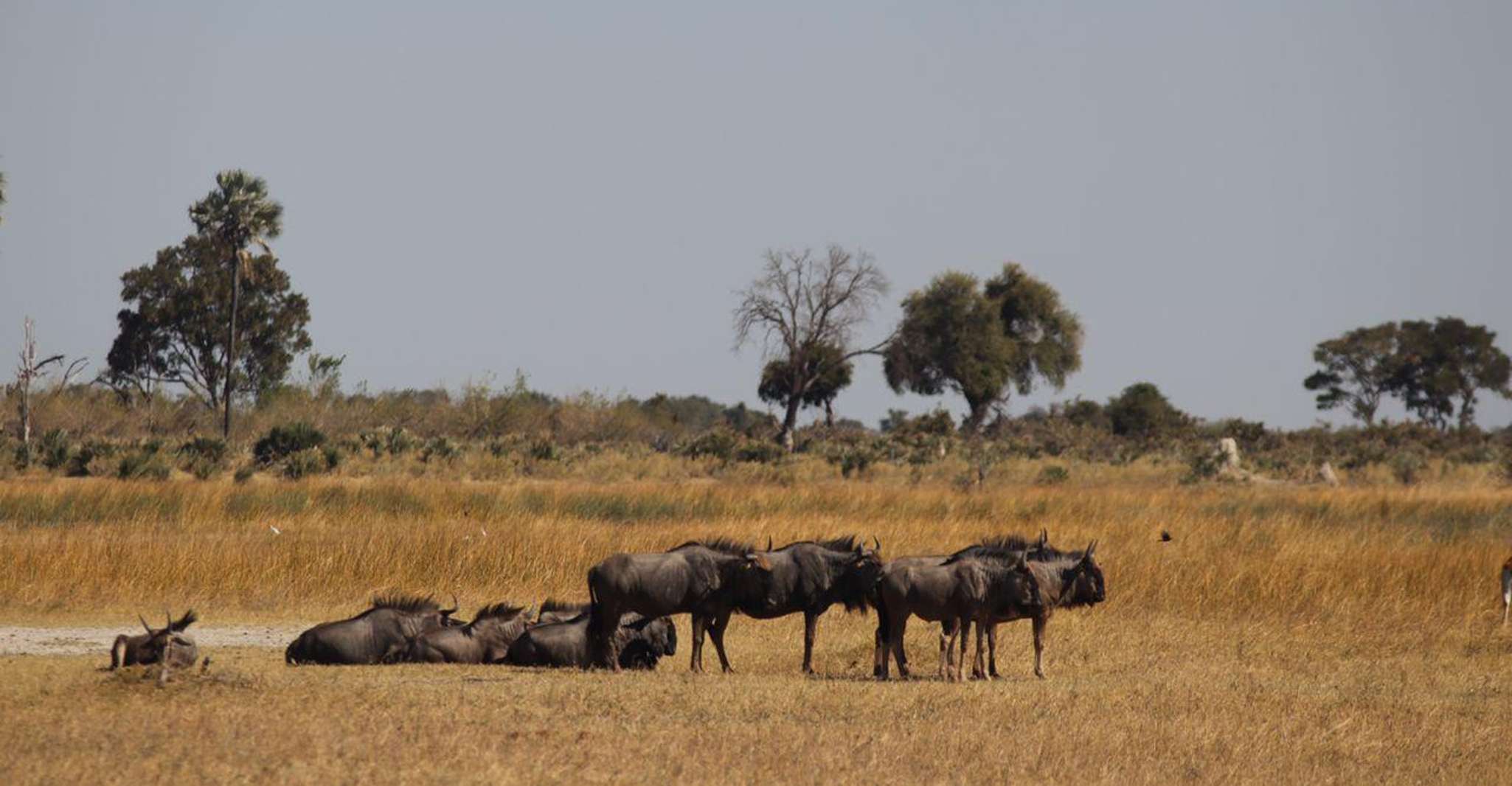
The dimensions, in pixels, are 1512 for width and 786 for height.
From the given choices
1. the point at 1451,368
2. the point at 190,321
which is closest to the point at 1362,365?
the point at 1451,368

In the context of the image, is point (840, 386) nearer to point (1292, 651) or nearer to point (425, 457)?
point (425, 457)

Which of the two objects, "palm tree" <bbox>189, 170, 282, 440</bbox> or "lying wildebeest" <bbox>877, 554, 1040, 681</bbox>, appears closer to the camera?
"lying wildebeest" <bbox>877, 554, 1040, 681</bbox>

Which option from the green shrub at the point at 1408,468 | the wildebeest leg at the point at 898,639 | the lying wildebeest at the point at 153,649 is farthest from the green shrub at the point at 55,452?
the green shrub at the point at 1408,468

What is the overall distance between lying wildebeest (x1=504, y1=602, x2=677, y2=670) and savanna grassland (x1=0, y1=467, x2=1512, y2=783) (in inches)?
14.3

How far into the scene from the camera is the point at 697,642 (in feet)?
49.0

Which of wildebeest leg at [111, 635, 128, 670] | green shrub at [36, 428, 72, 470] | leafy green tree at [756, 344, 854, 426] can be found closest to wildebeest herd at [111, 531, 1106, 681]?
wildebeest leg at [111, 635, 128, 670]

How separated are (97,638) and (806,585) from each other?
22.0ft

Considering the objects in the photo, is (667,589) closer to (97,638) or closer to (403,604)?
(403,604)

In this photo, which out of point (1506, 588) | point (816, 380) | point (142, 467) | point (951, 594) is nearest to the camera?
point (951, 594)

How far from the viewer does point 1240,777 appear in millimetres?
10867

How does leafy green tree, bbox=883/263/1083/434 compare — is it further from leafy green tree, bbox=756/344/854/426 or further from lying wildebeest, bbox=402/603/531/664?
lying wildebeest, bbox=402/603/531/664

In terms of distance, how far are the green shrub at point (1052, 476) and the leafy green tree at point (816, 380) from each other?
20290 millimetres

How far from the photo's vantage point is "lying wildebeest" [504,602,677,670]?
607 inches

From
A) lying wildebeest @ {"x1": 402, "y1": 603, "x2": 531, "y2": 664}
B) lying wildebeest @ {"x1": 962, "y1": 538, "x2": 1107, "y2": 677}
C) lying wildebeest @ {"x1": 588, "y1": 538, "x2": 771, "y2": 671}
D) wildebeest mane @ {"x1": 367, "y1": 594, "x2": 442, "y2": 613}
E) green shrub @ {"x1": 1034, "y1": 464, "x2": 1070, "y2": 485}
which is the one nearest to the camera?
lying wildebeest @ {"x1": 962, "y1": 538, "x2": 1107, "y2": 677}
